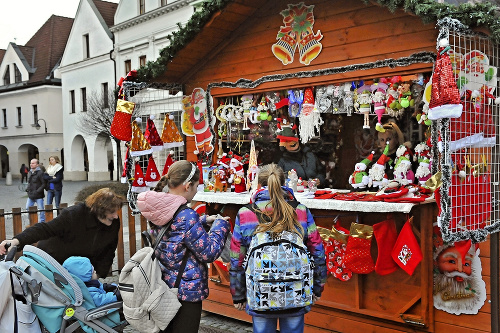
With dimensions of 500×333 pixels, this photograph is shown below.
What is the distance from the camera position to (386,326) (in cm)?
443

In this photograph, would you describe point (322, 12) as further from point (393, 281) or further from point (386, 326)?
point (386, 326)

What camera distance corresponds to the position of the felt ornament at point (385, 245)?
4.31 meters

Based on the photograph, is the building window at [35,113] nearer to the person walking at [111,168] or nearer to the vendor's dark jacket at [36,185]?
the person walking at [111,168]

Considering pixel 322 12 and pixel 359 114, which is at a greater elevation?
pixel 322 12

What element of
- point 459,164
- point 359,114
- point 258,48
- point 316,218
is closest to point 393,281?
point 316,218

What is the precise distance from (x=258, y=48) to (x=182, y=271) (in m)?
2.94

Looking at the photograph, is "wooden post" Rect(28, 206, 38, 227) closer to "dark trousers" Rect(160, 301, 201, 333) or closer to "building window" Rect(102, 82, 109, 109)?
"dark trousers" Rect(160, 301, 201, 333)

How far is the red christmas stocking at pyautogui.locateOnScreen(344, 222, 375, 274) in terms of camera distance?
14.6 ft

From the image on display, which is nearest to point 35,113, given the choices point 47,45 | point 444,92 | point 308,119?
point 47,45

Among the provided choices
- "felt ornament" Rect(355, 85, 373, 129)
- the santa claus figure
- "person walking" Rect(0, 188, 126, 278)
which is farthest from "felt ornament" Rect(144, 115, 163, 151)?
"felt ornament" Rect(355, 85, 373, 129)

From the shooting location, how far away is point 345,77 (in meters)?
4.67

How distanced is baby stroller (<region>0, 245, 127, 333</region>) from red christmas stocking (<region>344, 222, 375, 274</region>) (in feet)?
7.03

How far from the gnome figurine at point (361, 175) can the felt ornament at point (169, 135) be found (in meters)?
2.26

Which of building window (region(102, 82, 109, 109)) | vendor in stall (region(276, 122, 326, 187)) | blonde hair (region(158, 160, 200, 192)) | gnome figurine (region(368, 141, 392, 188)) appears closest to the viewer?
blonde hair (region(158, 160, 200, 192))
